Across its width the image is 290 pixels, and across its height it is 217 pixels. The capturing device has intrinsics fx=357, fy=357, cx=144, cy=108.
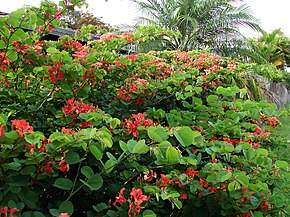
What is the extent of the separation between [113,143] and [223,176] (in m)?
0.38

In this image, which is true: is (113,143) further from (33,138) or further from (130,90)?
(130,90)

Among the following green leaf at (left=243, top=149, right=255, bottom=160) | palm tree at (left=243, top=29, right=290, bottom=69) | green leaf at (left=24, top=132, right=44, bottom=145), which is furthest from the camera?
palm tree at (left=243, top=29, right=290, bottom=69)

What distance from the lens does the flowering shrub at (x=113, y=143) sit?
925 mm

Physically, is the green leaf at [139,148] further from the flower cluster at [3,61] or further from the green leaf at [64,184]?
the flower cluster at [3,61]

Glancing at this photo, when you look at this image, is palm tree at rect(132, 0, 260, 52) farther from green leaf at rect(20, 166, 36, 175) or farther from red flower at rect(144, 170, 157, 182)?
green leaf at rect(20, 166, 36, 175)

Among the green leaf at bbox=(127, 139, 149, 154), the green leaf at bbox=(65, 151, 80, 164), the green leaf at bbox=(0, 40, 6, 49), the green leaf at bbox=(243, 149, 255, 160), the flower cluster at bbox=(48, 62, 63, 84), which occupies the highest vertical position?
the green leaf at bbox=(0, 40, 6, 49)

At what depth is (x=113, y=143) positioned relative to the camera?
120 cm


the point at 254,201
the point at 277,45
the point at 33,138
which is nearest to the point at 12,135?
the point at 33,138

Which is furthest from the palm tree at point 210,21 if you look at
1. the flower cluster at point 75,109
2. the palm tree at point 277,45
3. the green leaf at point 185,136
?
the palm tree at point 277,45

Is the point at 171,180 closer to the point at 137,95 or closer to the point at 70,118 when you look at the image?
the point at 70,118

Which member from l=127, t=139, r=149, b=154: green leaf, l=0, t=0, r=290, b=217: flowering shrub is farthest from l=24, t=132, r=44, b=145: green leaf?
l=127, t=139, r=149, b=154: green leaf

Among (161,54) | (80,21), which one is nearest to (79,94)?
(161,54)

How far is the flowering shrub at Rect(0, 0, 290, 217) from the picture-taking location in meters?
0.93

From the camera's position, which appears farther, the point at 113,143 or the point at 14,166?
the point at 113,143
